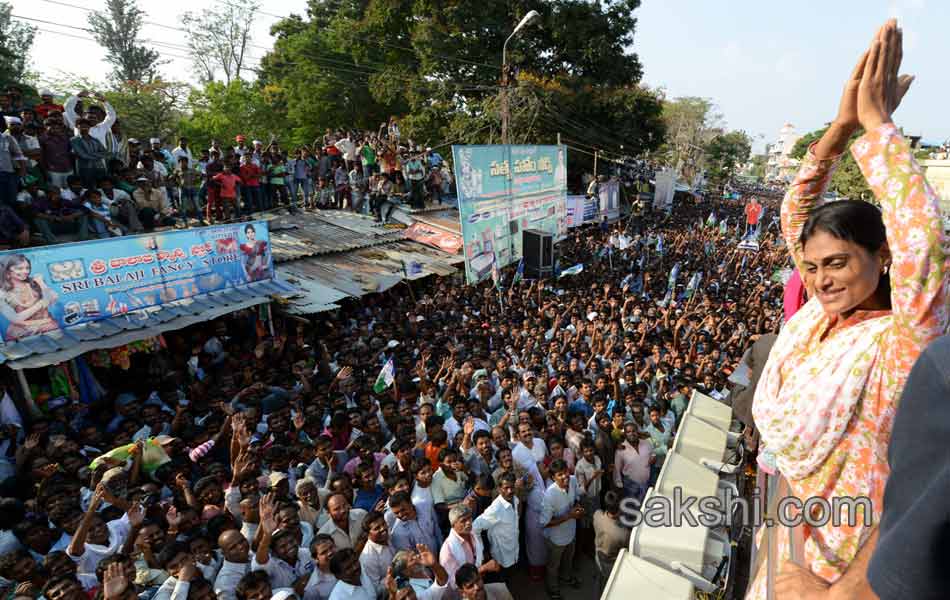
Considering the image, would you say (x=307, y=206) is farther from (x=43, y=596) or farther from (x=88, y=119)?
(x=43, y=596)

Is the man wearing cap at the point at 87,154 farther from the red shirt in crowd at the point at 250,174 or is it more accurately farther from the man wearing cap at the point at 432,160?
the man wearing cap at the point at 432,160

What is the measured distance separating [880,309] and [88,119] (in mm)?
11610

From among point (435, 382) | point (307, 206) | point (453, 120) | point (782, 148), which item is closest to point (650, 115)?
point (453, 120)

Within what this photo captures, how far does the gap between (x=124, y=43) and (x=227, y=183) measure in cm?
3463

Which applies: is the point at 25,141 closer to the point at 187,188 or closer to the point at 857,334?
the point at 187,188

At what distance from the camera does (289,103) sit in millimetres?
27344

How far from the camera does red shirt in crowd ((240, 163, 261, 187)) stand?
1248 centimetres

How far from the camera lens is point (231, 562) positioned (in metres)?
3.68

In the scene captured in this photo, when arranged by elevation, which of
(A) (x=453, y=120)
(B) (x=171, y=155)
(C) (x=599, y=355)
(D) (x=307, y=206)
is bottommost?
(C) (x=599, y=355)

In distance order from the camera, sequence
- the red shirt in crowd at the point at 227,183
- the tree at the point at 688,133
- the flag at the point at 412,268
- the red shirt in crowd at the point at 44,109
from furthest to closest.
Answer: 1. the tree at the point at 688,133
2. the flag at the point at 412,268
3. the red shirt in crowd at the point at 227,183
4. the red shirt in crowd at the point at 44,109

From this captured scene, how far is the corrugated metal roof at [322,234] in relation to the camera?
11945mm

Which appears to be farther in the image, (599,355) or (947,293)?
(599,355)

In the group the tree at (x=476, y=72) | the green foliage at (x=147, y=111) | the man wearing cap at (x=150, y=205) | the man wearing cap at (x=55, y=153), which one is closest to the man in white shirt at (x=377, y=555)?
the man wearing cap at (x=150, y=205)

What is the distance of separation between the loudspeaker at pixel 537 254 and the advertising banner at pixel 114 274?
7657mm
